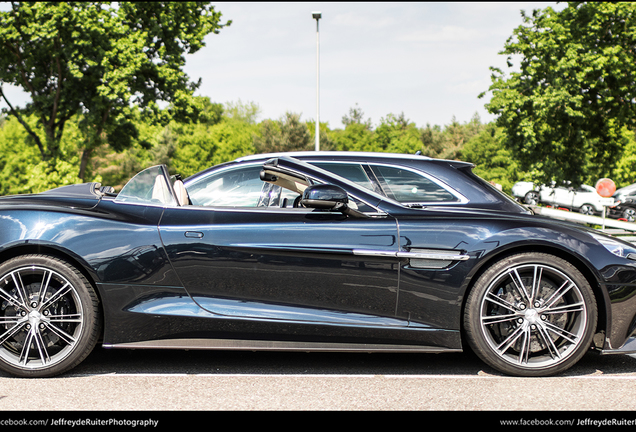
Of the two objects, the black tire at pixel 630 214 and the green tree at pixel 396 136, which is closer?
the black tire at pixel 630 214

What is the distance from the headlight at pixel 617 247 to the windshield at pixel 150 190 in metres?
2.83

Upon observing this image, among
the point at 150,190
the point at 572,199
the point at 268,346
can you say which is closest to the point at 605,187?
the point at 572,199

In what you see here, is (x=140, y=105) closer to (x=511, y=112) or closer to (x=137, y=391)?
(x=511, y=112)

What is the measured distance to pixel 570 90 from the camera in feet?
75.1

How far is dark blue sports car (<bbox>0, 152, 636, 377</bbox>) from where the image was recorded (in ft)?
11.4

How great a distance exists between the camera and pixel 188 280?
348 cm

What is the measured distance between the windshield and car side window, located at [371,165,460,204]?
2.02 meters

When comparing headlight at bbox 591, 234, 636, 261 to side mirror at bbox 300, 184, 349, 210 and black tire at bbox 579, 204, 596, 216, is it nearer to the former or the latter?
side mirror at bbox 300, 184, 349, 210

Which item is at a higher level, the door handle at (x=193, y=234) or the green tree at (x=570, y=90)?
the green tree at (x=570, y=90)

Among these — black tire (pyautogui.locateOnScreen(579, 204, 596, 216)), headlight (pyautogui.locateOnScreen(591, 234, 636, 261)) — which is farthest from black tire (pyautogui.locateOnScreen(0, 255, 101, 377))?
black tire (pyautogui.locateOnScreen(579, 204, 596, 216))

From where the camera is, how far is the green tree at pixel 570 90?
2228 cm

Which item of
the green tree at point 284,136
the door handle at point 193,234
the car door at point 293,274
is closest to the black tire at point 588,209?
the car door at point 293,274

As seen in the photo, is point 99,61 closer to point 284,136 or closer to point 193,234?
point 193,234

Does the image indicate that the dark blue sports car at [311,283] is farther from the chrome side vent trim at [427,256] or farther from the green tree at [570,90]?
the green tree at [570,90]
